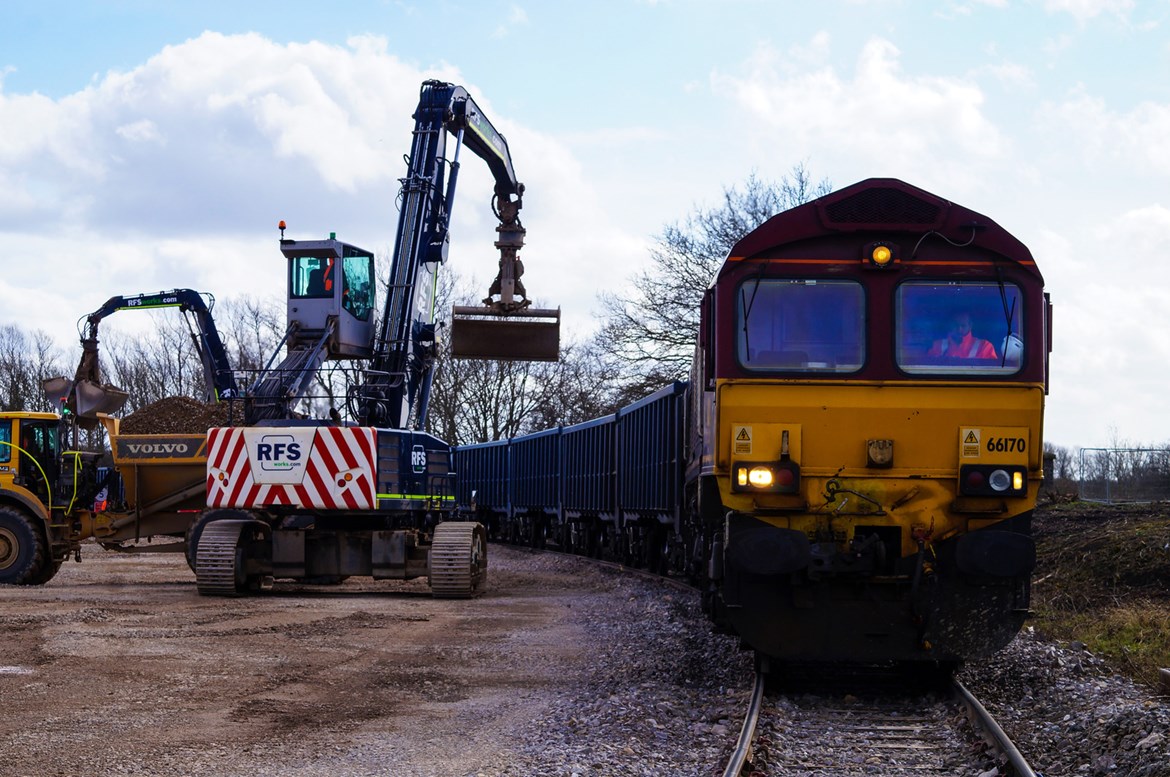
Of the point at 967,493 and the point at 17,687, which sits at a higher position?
the point at 967,493

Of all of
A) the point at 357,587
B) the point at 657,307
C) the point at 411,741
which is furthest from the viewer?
the point at 657,307

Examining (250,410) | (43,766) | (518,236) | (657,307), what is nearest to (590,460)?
(518,236)

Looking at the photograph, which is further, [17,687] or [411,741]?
[17,687]

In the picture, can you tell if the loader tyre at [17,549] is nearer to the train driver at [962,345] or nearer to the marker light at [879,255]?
the marker light at [879,255]

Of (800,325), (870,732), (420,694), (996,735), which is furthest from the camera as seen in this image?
(420,694)

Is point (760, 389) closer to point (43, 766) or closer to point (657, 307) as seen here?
point (43, 766)

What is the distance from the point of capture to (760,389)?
8.98m

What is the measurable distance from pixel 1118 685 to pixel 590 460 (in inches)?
655

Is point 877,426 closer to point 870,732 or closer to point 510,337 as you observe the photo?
point 870,732

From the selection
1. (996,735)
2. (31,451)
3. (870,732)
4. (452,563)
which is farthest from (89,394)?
(996,735)

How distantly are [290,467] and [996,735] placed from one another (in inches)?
422

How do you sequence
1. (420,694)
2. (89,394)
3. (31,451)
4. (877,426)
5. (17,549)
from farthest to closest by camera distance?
(89,394) → (31,451) → (17,549) → (420,694) → (877,426)

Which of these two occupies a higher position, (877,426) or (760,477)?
(877,426)

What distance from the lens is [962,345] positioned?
9172 millimetres
